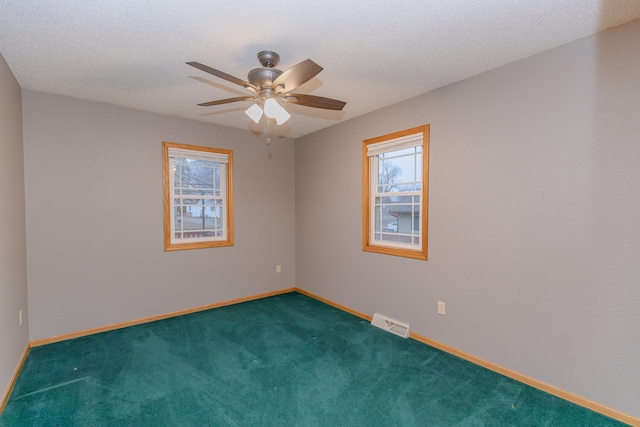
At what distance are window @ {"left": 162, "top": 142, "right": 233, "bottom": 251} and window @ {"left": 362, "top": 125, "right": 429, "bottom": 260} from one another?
1.92 metres

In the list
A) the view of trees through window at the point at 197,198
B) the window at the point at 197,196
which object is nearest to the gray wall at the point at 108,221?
the window at the point at 197,196

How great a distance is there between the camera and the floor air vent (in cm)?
320

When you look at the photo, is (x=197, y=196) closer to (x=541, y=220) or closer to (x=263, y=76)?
(x=263, y=76)

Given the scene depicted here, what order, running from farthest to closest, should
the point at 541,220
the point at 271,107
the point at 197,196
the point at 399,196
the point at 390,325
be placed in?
the point at 197,196 < the point at 399,196 < the point at 390,325 < the point at 541,220 < the point at 271,107

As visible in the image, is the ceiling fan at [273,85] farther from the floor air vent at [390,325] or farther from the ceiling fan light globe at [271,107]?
the floor air vent at [390,325]

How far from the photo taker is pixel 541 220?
2.29 metres

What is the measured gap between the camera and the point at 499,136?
252 cm

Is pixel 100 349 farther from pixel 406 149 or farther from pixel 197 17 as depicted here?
pixel 406 149

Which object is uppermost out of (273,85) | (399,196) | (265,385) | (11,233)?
(273,85)

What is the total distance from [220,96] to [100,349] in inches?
107

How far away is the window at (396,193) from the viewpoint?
3.15 metres

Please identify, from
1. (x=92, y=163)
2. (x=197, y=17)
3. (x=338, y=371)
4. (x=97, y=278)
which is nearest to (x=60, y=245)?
(x=97, y=278)

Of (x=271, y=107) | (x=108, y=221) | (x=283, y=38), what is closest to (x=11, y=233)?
(x=108, y=221)

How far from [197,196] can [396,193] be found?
256 centimetres
